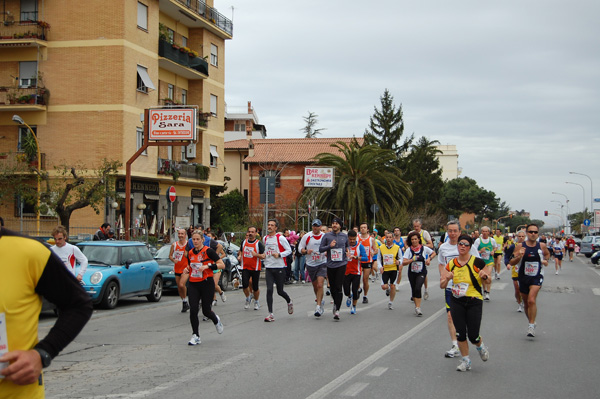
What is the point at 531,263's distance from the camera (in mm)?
11750

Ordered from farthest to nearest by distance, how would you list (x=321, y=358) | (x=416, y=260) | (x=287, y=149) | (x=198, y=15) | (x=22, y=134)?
1. (x=287, y=149)
2. (x=198, y=15)
3. (x=22, y=134)
4. (x=416, y=260)
5. (x=321, y=358)

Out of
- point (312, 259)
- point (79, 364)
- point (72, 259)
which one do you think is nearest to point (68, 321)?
point (79, 364)

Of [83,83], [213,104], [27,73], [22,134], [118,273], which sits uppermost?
[27,73]

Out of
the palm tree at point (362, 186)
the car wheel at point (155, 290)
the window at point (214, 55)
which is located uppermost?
the window at point (214, 55)

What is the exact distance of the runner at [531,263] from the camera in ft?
37.8

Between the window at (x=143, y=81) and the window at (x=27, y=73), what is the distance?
17.0ft

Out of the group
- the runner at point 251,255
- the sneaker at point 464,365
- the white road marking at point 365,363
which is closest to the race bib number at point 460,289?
the sneaker at point 464,365

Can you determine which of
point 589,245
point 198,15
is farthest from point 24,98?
point 589,245

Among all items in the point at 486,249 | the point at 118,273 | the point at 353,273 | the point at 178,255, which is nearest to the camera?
the point at 353,273

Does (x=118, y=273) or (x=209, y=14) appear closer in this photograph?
(x=118, y=273)

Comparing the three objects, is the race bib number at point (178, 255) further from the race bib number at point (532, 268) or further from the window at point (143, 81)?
the window at point (143, 81)

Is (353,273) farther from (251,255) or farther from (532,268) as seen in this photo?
(532,268)

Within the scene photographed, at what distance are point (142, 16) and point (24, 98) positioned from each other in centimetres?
735

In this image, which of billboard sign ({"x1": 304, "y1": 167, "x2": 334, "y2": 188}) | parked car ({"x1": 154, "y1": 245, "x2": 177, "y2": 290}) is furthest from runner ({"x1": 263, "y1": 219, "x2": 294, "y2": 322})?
billboard sign ({"x1": 304, "y1": 167, "x2": 334, "y2": 188})
